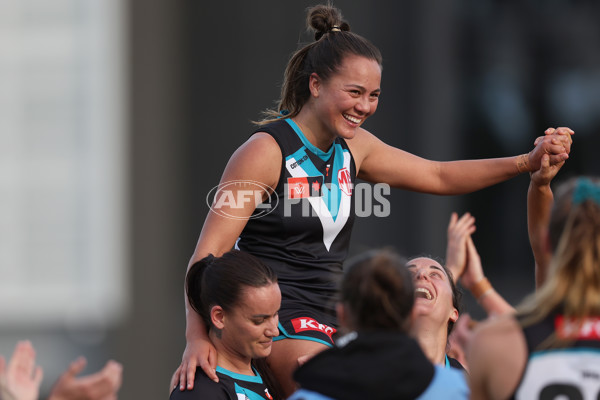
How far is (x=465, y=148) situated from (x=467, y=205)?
585 mm

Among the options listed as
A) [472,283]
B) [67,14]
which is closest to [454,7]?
[67,14]

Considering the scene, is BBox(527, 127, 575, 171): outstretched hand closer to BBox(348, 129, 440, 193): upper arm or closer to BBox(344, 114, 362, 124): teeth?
BBox(348, 129, 440, 193): upper arm

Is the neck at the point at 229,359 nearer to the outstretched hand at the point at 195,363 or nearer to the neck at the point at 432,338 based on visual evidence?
the outstretched hand at the point at 195,363

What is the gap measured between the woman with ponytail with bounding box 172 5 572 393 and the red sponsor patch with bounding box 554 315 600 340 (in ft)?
4.32

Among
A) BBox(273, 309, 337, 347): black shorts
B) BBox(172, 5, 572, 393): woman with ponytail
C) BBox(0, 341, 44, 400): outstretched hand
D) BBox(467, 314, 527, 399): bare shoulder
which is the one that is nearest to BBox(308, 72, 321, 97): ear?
BBox(172, 5, 572, 393): woman with ponytail

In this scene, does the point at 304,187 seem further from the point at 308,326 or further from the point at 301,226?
the point at 308,326

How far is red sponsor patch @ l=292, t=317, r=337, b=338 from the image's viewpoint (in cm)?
356

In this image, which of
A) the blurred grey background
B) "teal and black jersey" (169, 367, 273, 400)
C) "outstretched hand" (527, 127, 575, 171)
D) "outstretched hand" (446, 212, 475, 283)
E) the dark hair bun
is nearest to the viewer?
"teal and black jersey" (169, 367, 273, 400)

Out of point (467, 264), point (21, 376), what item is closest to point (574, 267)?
point (21, 376)

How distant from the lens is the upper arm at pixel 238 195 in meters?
3.62

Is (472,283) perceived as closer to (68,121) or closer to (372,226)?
(372,226)

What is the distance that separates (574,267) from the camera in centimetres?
236

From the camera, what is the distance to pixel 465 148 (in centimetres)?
951

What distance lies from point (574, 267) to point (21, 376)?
1.67 m
